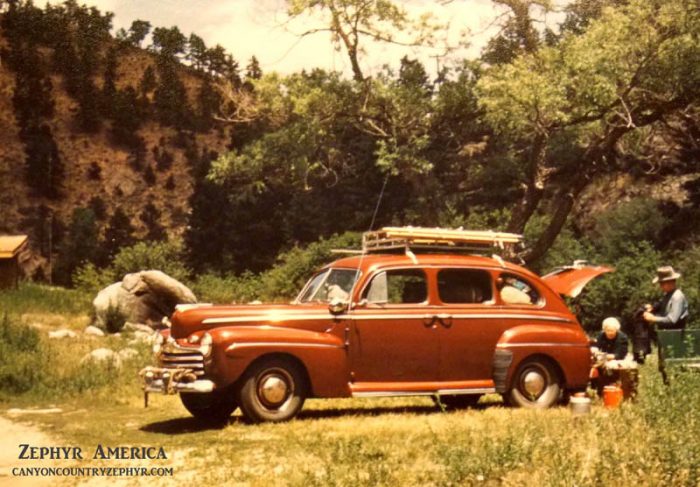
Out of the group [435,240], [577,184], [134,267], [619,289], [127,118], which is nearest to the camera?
[435,240]

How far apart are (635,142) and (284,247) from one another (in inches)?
738

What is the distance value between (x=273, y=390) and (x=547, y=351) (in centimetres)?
338

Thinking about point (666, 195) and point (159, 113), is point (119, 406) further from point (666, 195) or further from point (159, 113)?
point (159, 113)

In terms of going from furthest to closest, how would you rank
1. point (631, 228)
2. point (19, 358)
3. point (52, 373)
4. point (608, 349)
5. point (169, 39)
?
1. point (169, 39)
2. point (631, 228)
3. point (19, 358)
4. point (52, 373)
5. point (608, 349)

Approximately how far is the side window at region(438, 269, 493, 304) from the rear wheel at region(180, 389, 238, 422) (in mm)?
2839

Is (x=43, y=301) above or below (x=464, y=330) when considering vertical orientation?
above

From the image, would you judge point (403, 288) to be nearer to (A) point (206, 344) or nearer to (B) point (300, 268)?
(A) point (206, 344)

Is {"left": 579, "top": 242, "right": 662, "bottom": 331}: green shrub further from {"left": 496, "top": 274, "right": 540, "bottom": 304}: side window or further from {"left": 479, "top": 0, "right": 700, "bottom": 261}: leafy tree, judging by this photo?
{"left": 496, "top": 274, "right": 540, "bottom": 304}: side window

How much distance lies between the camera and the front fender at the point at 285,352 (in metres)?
9.52

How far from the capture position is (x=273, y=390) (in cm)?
982

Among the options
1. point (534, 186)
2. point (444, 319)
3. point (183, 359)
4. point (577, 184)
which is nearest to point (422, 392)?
point (444, 319)

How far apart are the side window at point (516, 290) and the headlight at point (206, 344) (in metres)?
3.67

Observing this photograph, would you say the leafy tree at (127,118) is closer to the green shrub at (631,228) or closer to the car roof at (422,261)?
the green shrub at (631,228)

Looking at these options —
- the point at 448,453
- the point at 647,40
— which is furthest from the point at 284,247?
the point at 448,453
